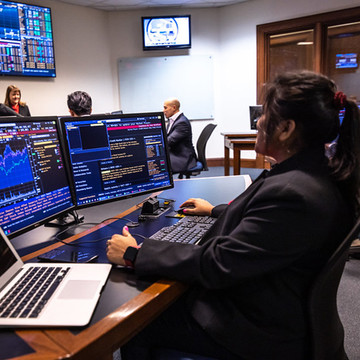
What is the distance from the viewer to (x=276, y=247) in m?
0.87

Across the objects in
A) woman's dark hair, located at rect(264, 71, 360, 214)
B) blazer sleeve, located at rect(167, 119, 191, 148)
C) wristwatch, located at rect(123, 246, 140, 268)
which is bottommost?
wristwatch, located at rect(123, 246, 140, 268)

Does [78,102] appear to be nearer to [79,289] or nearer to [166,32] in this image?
[79,289]

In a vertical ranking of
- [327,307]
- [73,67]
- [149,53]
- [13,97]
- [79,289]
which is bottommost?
[327,307]

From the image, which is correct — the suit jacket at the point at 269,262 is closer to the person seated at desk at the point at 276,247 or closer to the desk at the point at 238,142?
the person seated at desk at the point at 276,247

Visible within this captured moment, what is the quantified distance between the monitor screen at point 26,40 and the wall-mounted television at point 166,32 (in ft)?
4.98

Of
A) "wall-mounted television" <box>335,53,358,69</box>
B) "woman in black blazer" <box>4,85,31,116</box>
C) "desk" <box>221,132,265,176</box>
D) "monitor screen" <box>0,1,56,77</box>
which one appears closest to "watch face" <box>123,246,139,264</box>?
"desk" <box>221,132,265,176</box>

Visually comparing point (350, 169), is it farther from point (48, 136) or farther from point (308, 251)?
point (48, 136)

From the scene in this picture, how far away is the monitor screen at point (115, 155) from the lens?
4.58ft

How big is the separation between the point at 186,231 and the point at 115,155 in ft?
1.47

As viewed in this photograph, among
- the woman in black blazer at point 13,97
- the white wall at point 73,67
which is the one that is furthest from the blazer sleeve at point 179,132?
the white wall at point 73,67

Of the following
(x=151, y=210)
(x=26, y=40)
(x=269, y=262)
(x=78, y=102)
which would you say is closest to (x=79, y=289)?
(x=269, y=262)

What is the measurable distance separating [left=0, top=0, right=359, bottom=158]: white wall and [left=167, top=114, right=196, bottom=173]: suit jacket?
2.23 meters

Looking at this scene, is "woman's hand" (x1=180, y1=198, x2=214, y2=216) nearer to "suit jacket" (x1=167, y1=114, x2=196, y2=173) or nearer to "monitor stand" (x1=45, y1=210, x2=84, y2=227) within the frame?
"monitor stand" (x1=45, y1=210, x2=84, y2=227)

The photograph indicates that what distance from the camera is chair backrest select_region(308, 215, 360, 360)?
2.80 ft
